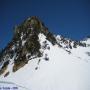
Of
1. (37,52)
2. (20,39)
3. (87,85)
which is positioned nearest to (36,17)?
(20,39)

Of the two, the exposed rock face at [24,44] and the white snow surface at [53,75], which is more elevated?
the exposed rock face at [24,44]

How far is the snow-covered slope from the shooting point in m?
57.7

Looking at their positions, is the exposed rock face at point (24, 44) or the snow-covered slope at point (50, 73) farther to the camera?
the exposed rock face at point (24, 44)

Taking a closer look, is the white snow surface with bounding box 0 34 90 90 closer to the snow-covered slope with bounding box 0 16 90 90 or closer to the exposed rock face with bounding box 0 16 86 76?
the snow-covered slope with bounding box 0 16 90 90

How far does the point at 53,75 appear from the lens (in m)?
61.7

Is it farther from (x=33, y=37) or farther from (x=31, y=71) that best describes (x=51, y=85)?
(x=33, y=37)

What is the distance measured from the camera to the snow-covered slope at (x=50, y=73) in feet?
189

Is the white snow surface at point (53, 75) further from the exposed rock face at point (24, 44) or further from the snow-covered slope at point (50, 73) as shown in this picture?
the exposed rock face at point (24, 44)

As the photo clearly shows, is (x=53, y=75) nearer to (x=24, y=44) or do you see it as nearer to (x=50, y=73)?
(x=50, y=73)

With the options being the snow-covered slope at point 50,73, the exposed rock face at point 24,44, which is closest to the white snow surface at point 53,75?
the snow-covered slope at point 50,73

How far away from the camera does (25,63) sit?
69750mm

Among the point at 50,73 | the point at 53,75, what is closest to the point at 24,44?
the point at 50,73

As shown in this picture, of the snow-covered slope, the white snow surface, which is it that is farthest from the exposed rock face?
the white snow surface

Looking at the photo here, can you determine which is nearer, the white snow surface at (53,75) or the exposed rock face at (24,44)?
the white snow surface at (53,75)
